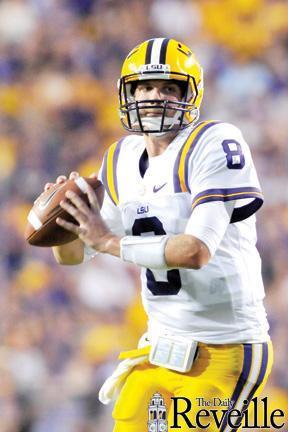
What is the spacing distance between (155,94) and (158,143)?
0.13 metres

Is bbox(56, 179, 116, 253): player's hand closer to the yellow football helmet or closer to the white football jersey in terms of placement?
the white football jersey

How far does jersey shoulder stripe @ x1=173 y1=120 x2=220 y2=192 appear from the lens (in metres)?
2.13

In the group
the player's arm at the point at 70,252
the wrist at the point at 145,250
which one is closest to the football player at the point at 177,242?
the wrist at the point at 145,250

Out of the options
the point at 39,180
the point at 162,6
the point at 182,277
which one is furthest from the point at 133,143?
the point at 162,6

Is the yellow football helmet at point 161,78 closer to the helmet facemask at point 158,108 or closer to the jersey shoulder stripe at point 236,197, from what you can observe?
the helmet facemask at point 158,108

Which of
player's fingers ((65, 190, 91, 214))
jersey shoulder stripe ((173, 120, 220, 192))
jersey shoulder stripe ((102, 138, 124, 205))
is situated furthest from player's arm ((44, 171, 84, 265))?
jersey shoulder stripe ((173, 120, 220, 192))

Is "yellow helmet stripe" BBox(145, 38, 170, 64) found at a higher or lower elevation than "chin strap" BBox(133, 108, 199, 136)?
higher

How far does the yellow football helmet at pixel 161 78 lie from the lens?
7.28 feet

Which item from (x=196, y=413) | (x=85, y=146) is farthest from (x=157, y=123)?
(x=85, y=146)

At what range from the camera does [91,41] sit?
13.5ft

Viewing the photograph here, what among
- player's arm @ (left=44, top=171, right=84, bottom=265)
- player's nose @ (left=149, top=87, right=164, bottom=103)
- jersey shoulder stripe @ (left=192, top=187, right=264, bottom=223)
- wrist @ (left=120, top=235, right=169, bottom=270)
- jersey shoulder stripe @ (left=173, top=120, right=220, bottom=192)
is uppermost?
player's nose @ (left=149, top=87, right=164, bottom=103)

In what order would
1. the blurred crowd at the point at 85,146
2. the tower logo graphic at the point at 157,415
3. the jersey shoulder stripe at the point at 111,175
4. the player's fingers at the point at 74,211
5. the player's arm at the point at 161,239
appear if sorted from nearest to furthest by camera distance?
the player's arm at the point at 161,239
the player's fingers at the point at 74,211
the tower logo graphic at the point at 157,415
the jersey shoulder stripe at the point at 111,175
the blurred crowd at the point at 85,146

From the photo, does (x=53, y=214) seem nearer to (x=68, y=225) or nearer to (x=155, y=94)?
A: (x=68, y=225)

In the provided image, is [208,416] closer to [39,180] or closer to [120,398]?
[120,398]
